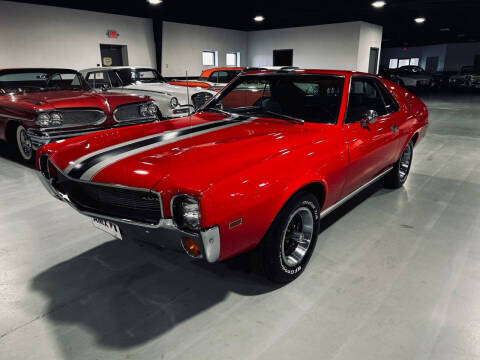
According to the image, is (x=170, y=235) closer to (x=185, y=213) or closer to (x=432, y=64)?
(x=185, y=213)

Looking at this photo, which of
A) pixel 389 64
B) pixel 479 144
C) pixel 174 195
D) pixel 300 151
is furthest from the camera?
pixel 389 64

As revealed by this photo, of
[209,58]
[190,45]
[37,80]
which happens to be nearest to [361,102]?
[37,80]

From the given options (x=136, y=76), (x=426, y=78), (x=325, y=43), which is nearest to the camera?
(x=136, y=76)

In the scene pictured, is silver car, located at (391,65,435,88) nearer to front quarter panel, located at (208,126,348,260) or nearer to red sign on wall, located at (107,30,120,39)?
red sign on wall, located at (107,30,120,39)

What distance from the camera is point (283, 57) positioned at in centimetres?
1869

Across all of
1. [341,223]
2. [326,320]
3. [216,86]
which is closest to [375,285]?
[326,320]

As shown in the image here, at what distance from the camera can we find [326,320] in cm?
195

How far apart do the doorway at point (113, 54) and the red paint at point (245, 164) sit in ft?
39.4

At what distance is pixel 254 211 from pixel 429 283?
4.48 ft

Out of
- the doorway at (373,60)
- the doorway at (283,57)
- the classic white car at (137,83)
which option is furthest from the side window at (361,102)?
the doorway at (283,57)

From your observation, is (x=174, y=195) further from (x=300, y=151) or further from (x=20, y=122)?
(x=20, y=122)

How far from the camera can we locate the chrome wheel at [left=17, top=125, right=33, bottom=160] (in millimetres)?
5020

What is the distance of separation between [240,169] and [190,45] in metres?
16.0

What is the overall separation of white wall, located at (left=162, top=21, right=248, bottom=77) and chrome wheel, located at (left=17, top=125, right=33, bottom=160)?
11.1 metres
